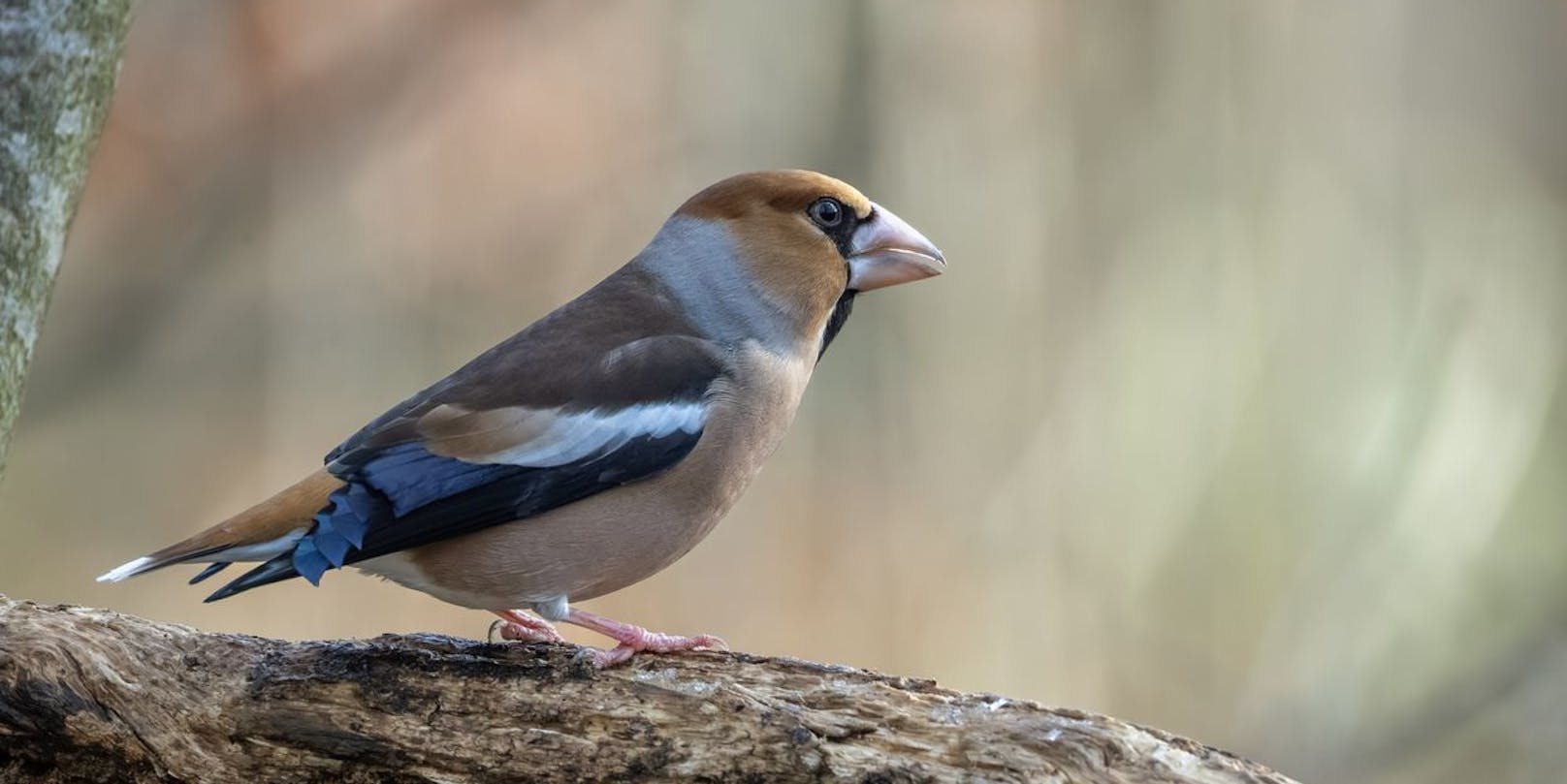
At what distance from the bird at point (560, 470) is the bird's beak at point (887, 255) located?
0.80ft

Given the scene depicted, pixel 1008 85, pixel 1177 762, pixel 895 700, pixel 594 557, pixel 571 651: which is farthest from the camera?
pixel 1008 85

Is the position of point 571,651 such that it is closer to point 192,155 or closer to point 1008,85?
point 1008,85

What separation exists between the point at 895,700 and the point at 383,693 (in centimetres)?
103

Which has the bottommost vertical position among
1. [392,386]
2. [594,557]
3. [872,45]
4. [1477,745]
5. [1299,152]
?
[1477,745]

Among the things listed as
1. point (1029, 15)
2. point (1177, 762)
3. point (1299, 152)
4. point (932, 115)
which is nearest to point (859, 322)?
point (932, 115)

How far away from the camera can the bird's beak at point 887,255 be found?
4.15 meters

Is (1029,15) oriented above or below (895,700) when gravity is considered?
above

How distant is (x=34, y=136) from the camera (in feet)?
11.5

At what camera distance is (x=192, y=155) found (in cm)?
850

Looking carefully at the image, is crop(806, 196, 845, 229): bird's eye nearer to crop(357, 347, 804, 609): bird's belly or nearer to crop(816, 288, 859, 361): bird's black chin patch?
crop(816, 288, 859, 361): bird's black chin patch

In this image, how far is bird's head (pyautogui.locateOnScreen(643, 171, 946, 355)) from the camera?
4086 mm

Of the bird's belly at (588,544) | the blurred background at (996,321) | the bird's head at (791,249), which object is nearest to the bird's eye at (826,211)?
the bird's head at (791,249)

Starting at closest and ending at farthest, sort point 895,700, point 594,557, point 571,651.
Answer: point 895,700, point 571,651, point 594,557

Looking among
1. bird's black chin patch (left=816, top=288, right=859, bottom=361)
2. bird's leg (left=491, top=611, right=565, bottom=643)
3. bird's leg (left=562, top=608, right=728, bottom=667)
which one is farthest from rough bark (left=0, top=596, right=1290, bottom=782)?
bird's black chin patch (left=816, top=288, right=859, bottom=361)
